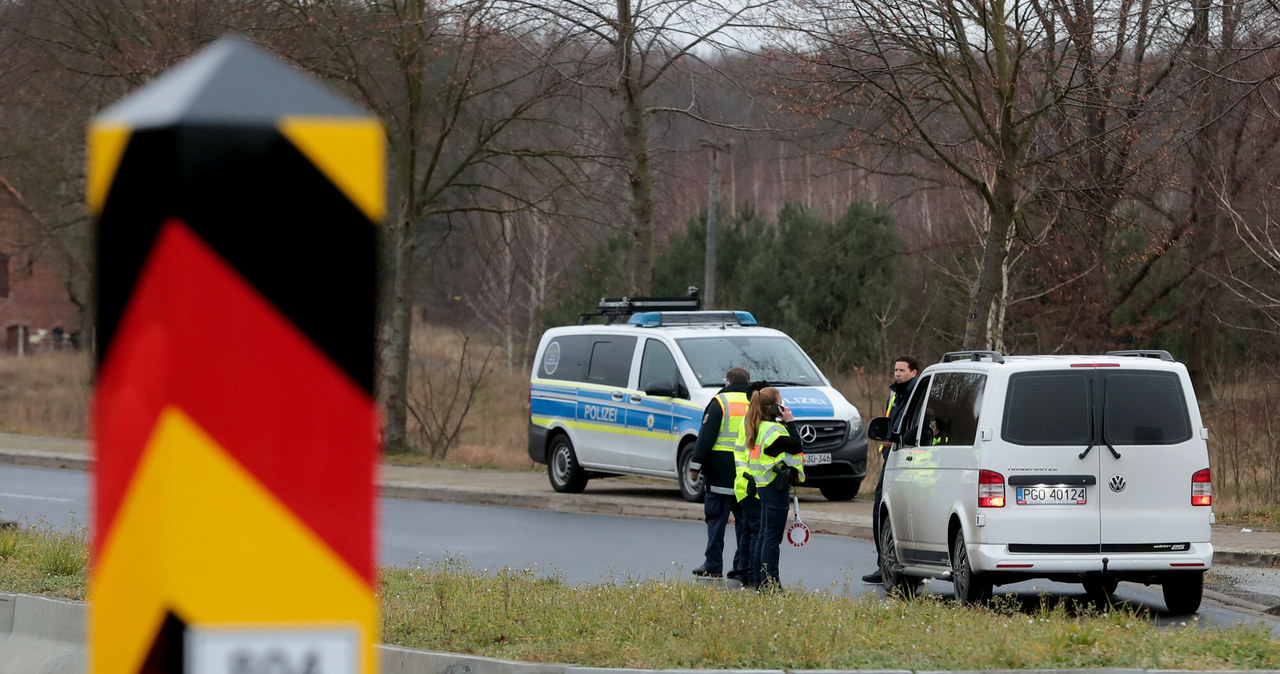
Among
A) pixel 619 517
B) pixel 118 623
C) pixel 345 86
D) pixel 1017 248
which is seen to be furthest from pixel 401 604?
pixel 1017 248

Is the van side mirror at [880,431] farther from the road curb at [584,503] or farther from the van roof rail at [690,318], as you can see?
the van roof rail at [690,318]

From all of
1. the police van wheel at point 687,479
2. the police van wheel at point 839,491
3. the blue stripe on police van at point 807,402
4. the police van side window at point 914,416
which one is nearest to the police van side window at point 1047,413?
the police van side window at point 914,416

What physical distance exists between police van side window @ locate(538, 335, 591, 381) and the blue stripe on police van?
118 inches

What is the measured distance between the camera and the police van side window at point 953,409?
1112cm

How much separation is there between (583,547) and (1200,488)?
238 inches

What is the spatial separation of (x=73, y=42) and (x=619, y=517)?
1655 cm

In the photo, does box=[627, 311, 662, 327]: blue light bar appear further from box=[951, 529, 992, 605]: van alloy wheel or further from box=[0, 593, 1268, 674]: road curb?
box=[0, 593, 1268, 674]: road curb

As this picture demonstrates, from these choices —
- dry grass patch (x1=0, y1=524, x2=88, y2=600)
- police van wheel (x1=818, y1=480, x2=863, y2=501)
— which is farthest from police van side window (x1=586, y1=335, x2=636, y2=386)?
dry grass patch (x1=0, y1=524, x2=88, y2=600)

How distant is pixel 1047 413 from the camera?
35.6 ft

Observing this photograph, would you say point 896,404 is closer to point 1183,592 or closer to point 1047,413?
point 1047,413

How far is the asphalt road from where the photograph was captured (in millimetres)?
12234

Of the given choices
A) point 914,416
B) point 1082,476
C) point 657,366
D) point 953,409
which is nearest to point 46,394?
point 657,366

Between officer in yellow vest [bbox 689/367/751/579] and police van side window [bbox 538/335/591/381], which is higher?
police van side window [bbox 538/335/591/381]

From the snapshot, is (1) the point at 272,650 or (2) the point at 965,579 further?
(2) the point at 965,579
